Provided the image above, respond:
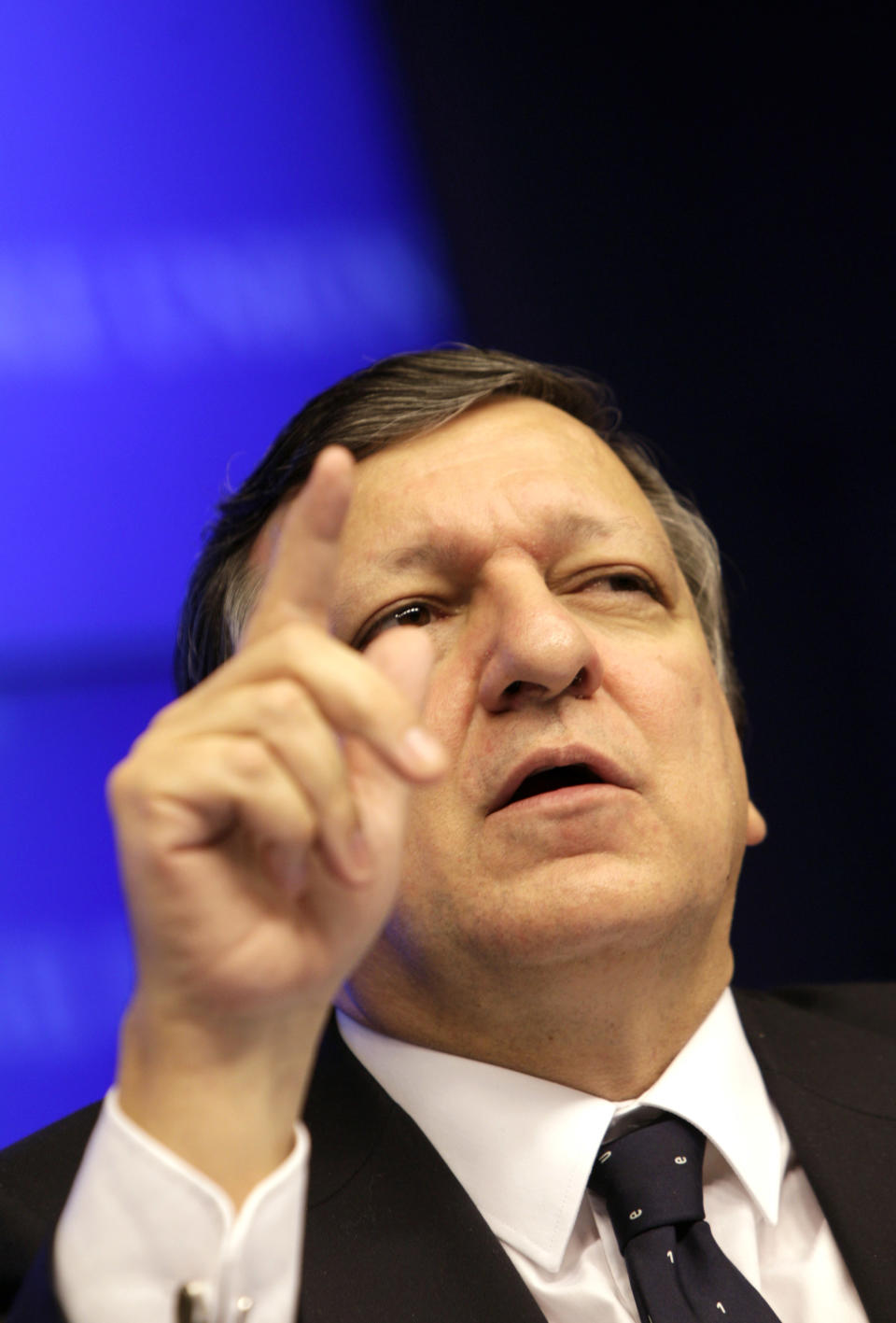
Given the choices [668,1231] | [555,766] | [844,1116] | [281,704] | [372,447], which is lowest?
[844,1116]

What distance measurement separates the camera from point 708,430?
6.98ft

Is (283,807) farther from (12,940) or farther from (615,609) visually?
(12,940)

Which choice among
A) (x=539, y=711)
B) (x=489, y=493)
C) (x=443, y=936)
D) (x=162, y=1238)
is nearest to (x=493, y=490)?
(x=489, y=493)

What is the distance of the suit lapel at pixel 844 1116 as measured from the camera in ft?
3.99

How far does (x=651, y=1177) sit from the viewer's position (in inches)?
46.9

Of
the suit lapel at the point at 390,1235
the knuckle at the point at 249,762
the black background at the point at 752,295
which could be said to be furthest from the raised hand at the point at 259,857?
the black background at the point at 752,295

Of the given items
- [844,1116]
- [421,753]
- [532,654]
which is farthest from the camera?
[844,1116]

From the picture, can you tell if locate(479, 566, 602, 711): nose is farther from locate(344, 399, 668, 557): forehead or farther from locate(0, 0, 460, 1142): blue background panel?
locate(0, 0, 460, 1142): blue background panel

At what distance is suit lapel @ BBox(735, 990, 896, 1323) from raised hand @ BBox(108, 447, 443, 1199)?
64 cm

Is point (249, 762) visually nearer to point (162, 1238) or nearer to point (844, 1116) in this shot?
point (162, 1238)

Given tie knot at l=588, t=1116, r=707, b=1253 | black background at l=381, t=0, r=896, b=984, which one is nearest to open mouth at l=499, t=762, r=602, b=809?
tie knot at l=588, t=1116, r=707, b=1253

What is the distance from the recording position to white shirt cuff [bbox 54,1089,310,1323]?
0.83m

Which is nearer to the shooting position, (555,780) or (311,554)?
(311,554)

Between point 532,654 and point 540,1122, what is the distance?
440 mm
